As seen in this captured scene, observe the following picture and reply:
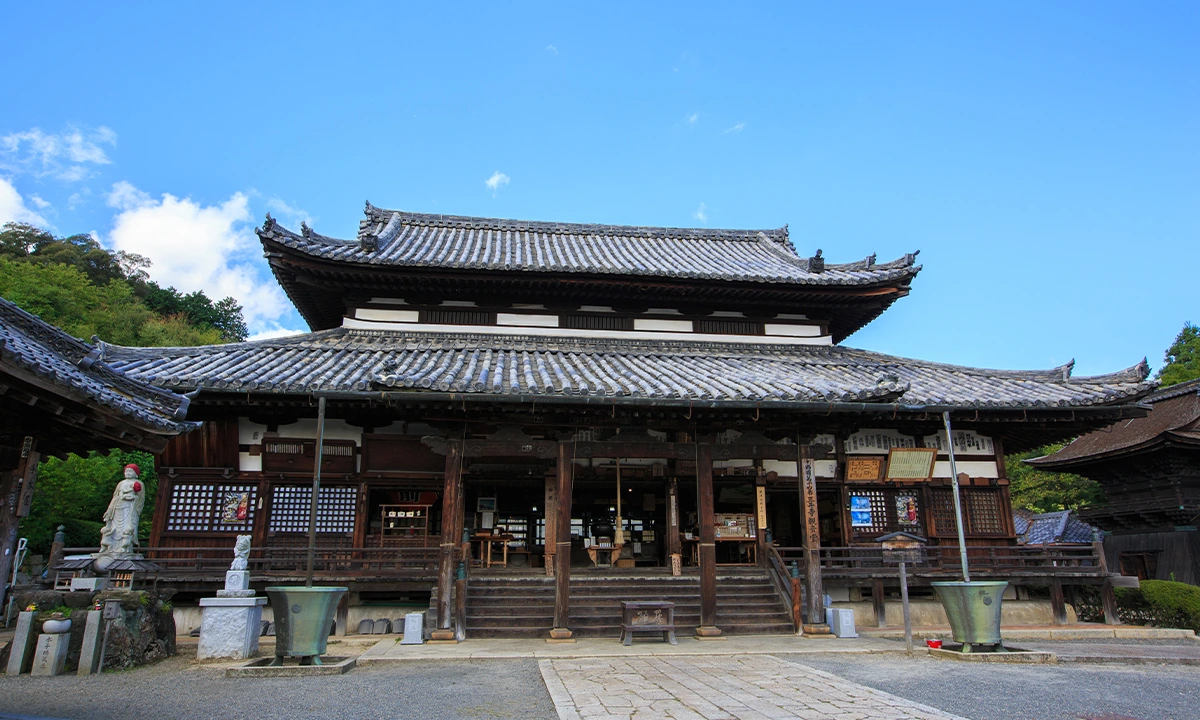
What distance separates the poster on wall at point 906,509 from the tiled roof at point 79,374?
14.8 meters

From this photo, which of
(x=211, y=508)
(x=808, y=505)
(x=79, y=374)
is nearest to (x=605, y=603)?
(x=808, y=505)

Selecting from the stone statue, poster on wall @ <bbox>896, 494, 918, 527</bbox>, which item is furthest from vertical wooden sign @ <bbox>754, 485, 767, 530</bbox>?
the stone statue

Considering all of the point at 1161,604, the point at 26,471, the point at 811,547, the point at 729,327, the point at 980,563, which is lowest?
the point at 1161,604

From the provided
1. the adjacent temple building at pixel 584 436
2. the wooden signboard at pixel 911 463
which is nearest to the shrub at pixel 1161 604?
the adjacent temple building at pixel 584 436

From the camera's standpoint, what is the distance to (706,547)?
516 inches

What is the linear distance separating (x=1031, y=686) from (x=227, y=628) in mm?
11130

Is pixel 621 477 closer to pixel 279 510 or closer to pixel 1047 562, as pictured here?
pixel 279 510

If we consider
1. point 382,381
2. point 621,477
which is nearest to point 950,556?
point 621,477

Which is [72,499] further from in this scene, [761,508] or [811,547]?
[811,547]

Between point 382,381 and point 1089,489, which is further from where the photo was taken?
point 1089,489

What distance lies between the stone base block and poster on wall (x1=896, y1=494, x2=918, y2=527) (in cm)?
1364

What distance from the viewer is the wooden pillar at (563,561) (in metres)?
12.3

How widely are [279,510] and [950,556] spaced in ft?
48.7

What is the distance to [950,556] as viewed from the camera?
616 inches
